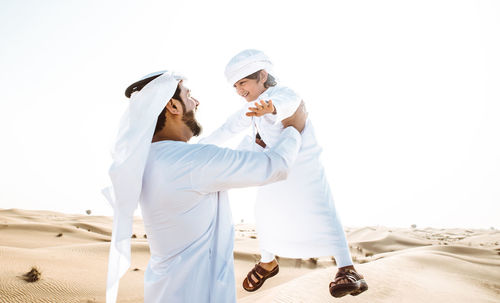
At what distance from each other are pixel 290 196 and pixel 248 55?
4.86 feet

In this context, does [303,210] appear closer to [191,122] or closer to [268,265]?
[268,265]

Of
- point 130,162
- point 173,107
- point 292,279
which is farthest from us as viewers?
point 292,279

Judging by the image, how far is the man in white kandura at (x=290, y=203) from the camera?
2.62 metres

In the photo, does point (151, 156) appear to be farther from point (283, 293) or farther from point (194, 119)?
point (283, 293)

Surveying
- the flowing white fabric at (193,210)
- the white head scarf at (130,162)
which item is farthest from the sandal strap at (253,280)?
the white head scarf at (130,162)

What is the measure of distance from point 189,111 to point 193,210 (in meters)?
0.88

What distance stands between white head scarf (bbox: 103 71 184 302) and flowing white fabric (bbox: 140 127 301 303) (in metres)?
0.10

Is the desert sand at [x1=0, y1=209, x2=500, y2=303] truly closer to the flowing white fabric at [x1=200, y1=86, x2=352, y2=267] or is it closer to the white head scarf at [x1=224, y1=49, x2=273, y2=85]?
the flowing white fabric at [x1=200, y1=86, x2=352, y2=267]

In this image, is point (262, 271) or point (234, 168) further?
point (262, 271)

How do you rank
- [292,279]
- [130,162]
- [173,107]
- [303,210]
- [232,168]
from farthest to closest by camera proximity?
[292,279] < [303,210] < [173,107] < [130,162] < [232,168]

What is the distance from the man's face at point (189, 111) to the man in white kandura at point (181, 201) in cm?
29

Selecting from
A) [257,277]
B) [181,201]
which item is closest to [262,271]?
[257,277]

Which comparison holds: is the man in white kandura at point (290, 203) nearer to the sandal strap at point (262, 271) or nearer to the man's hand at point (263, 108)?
the sandal strap at point (262, 271)

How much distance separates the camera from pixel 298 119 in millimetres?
2629
